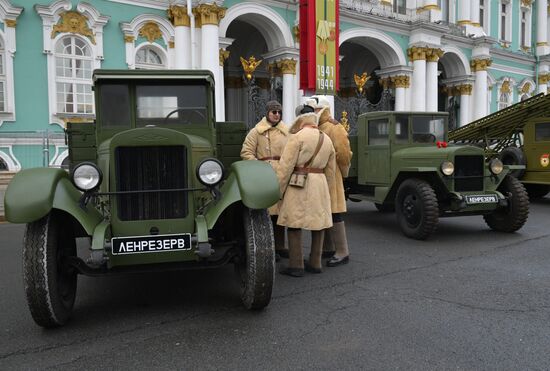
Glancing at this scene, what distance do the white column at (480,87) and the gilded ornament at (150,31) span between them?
667 inches

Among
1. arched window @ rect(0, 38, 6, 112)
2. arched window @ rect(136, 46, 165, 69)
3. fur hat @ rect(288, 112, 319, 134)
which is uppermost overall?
arched window @ rect(136, 46, 165, 69)

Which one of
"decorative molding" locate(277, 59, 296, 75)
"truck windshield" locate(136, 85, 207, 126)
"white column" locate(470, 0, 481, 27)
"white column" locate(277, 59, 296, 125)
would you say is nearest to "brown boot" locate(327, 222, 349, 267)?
"truck windshield" locate(136, 85, 207, 126)

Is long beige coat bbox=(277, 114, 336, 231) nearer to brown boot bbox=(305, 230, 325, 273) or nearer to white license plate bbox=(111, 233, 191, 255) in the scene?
brown boot bbox=(305, 230, 325, 273)

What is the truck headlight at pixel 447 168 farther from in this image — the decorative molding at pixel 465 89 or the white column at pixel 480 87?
the decorative molding at pixel 465 89

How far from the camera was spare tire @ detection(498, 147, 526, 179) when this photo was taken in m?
11.3

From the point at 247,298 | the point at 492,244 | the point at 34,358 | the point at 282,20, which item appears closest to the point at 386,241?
the point at 492,244

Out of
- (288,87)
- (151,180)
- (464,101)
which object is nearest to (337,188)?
(151,180)

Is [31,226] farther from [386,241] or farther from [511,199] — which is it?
[511,199]

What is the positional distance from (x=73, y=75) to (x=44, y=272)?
12.6m

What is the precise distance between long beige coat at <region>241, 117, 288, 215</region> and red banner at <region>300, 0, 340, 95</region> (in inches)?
460

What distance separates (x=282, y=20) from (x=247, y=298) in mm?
15942

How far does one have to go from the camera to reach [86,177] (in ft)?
11.7

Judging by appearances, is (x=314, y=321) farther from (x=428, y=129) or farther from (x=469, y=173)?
(x=428, y=129)

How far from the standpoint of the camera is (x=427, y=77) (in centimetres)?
2262
